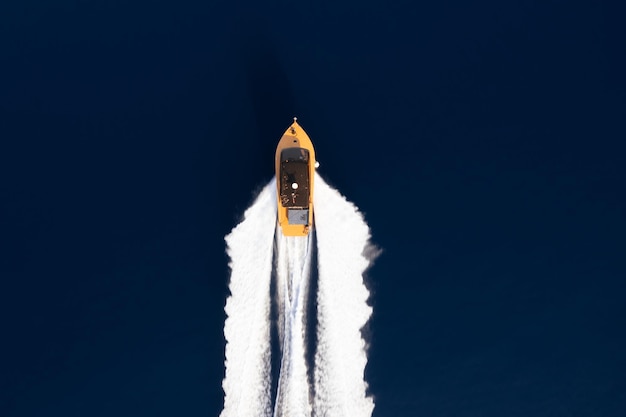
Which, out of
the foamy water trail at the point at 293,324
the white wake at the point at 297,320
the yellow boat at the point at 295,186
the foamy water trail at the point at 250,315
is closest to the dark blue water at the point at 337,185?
the foamy water trail at the point at 250,315

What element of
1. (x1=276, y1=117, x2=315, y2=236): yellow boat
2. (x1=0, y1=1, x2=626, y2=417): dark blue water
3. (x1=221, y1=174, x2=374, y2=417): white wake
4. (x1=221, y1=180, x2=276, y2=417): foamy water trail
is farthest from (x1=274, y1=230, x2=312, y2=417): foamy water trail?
(x1=0, y1=1, x2=626, y2=417): dark blue water

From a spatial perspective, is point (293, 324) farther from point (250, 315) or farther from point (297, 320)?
point (250, 315)

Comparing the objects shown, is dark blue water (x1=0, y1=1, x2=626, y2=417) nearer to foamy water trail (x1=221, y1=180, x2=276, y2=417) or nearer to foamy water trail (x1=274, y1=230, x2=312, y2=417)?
foamy water trail (x1=221, y1=180, x2=276, y2=417)

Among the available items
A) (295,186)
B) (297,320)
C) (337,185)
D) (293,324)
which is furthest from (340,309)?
(295,186)

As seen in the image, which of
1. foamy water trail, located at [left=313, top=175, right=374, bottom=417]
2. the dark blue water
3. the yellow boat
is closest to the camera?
the yellow boat

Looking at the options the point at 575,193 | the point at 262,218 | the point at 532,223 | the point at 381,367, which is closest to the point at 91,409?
the point at 262,218

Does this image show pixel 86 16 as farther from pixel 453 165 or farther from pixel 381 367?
pixel 381 367

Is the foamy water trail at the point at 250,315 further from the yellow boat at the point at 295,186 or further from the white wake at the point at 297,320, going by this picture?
the yellow boat at the point at 295,186
